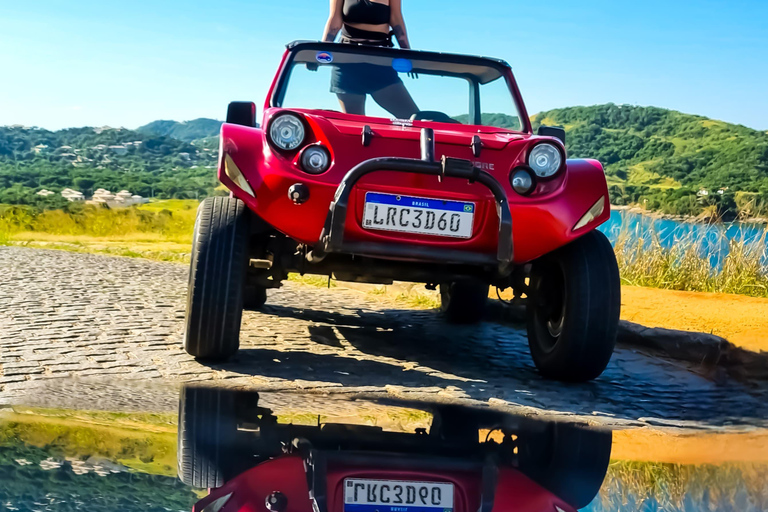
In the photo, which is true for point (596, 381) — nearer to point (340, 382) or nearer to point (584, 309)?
point (584, 309)

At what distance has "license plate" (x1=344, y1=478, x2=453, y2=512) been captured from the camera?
251 centimetres

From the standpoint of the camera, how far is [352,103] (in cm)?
588

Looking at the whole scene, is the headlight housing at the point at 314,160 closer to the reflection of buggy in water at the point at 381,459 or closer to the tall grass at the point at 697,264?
the reflection of buggy in water at the point at 381,459

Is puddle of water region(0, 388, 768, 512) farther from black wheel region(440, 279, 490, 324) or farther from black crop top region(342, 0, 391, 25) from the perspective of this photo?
black crop top region(342, 0, 391, 25)

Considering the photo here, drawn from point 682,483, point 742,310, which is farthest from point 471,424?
point 742,310

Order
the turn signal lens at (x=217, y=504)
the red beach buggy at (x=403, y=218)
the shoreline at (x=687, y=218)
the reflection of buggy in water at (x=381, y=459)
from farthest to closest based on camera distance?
the shoreline at (x=687, y=218) → the red beach buggy at (x=403, y=218) → the reflection of buggy in water at (x=381, y=459) → the turn signal lens at (x=217, y=504)

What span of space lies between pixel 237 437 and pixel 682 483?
1664 mm

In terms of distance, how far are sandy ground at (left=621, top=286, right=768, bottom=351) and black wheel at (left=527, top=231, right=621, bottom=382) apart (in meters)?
1.63

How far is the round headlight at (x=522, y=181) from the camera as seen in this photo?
4.82m

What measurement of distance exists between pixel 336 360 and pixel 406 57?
221cm

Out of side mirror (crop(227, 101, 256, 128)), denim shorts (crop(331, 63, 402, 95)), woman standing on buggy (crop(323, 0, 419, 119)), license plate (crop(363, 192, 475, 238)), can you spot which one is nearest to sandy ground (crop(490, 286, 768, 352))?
license plate (crop(363, 192, 475, 238))

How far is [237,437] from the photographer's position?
11.0 ft

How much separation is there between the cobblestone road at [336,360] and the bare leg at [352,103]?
162 centimetres

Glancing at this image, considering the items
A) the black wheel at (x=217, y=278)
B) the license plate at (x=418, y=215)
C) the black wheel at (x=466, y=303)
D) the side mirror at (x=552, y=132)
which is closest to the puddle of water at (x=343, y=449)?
the black wheel at (x=217, y=278)
